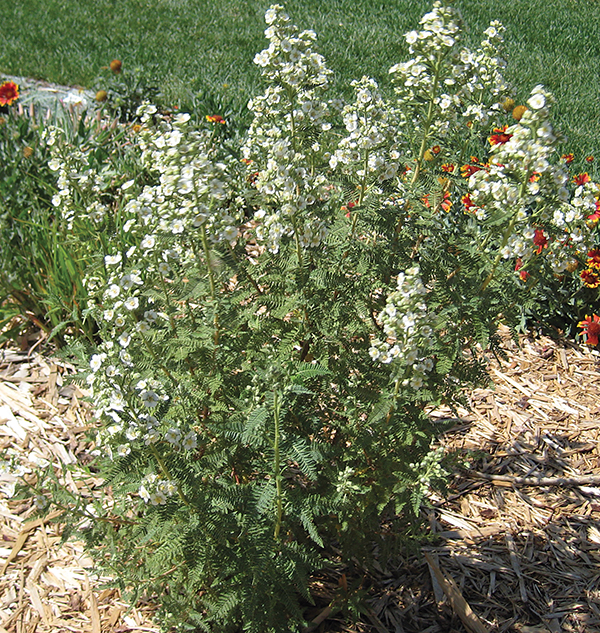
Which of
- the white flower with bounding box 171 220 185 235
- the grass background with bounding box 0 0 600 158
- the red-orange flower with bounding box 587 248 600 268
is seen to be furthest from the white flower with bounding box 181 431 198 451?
the grass background with bounding box 0 0 600 158

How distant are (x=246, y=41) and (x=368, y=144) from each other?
589 cm

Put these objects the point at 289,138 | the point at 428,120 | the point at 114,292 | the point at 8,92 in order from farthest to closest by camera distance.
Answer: the point at 8,92 < the point at 289,138 < the point at 428,120 < the point at 114,292

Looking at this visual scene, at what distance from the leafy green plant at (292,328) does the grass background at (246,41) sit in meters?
3.72

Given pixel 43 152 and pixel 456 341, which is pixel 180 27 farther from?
pixel 456 341

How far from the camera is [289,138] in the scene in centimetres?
233

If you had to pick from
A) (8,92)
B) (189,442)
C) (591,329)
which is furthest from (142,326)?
(8,92)

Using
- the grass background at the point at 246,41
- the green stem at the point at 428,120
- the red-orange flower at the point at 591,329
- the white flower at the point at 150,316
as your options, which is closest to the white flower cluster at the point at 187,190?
the white flower at the point at 150,316

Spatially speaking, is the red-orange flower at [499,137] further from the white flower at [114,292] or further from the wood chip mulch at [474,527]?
the white flower at [114,292]

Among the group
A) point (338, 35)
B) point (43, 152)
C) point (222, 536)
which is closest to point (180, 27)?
point (338, 35)

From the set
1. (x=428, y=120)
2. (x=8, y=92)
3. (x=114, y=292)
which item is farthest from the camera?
(x=8, y=92)

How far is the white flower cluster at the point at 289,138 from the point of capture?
1995mm

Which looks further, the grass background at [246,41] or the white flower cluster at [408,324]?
the grass background at [246,41]

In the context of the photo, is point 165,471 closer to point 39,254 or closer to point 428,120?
point 428,120

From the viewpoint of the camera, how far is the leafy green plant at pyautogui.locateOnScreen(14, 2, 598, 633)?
1.79m
